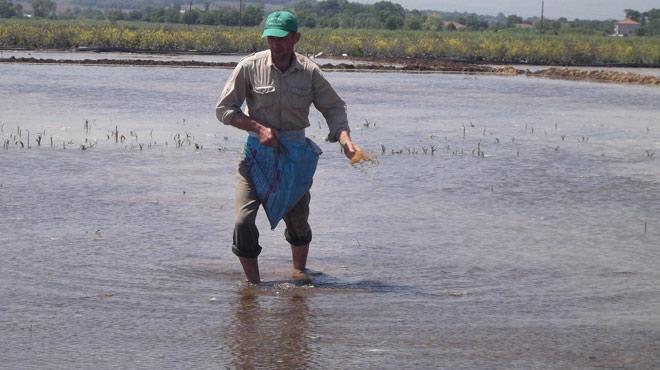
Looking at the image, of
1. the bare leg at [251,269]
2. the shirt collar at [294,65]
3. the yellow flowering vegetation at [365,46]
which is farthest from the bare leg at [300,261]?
the yellow flowering vegetation at [365,46]

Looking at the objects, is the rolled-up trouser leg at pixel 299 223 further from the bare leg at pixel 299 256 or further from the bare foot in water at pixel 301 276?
the bare foot in water at pixel 301 276

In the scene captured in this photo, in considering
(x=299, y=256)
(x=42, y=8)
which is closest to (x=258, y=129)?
(x=299, y=256)

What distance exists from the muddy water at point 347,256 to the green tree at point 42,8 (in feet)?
490

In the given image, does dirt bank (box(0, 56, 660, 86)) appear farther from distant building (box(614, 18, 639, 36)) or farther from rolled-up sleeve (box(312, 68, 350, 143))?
distant building (box(614, 18, 639, 36))

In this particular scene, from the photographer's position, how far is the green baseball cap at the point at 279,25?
7199 millimetres

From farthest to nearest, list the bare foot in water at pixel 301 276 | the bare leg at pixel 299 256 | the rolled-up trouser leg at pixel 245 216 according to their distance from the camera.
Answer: the bare leg at pixel 299 256 < the bare foot in water at pixel 301 276 < the rolled-up trouser leg at pixel 245 216

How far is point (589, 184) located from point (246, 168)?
6658 mm

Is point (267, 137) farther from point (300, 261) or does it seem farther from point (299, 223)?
point (300, 261)

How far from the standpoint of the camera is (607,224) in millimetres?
10680

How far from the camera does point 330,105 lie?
764cm

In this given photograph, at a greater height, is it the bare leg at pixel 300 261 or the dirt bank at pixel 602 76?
the bare leg at pixel 300 261

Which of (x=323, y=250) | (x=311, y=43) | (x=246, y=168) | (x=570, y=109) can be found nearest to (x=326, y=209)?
(x=323, y=250)

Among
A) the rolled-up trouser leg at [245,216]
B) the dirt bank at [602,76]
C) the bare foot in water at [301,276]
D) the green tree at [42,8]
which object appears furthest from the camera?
the green tree at [42,8]

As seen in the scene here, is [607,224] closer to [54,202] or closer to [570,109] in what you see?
[54,202]
